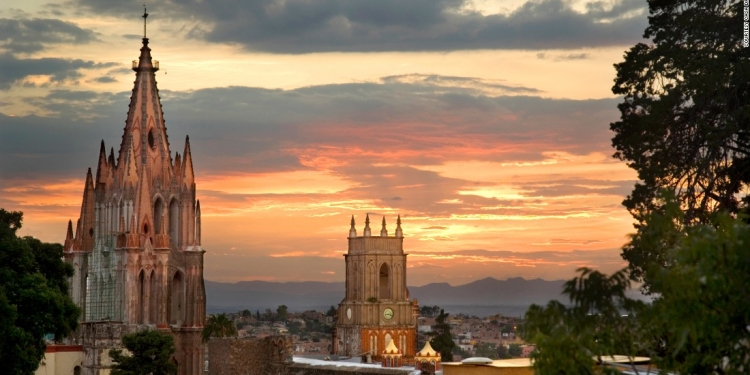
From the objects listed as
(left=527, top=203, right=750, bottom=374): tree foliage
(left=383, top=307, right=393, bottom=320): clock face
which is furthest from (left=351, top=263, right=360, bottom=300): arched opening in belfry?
(left=527, top=203, right=750, bottom=374): tree foliage

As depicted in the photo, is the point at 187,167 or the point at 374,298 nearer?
the point at 187,167

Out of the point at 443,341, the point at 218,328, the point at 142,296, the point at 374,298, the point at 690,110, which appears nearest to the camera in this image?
the point at 690,110

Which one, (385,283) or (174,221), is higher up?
(174,221)

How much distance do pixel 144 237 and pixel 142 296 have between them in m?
3.73

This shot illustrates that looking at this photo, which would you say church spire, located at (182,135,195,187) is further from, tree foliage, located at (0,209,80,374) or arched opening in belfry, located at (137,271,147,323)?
tree foliage, located at (0,209,80,374)

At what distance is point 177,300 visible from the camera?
9250 cm

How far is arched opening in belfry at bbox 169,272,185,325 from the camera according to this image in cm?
9162

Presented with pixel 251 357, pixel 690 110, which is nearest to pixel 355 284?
pixel 251 357

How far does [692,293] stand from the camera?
1927 cm

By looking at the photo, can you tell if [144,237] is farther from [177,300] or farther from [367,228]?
[367,228]

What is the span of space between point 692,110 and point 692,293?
870 inches

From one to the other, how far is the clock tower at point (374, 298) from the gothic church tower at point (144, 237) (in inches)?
1192

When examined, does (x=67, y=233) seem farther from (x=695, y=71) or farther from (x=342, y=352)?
(x=695, y=71)

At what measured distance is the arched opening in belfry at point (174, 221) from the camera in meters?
94.0
